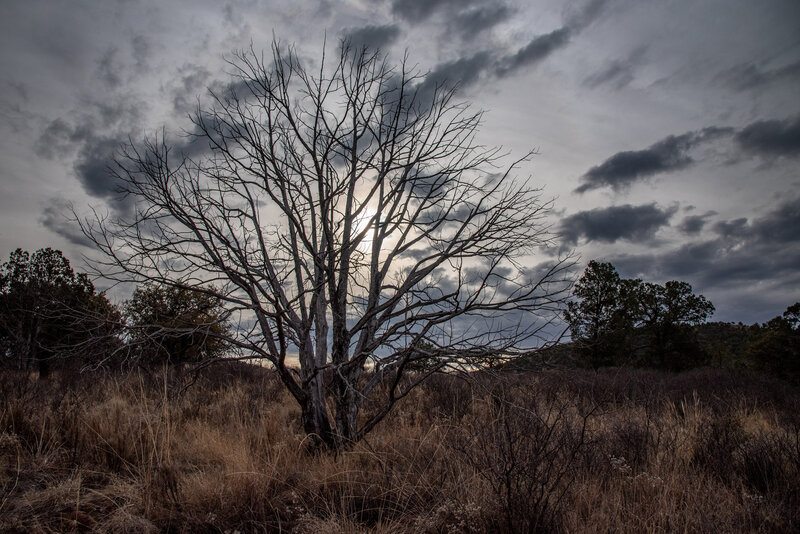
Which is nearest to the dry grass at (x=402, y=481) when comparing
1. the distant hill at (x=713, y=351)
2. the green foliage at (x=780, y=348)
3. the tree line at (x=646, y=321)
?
the distant hill at (x=713, y=351)

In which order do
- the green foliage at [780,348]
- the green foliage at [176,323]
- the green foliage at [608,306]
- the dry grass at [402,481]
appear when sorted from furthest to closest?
the green foliage at [608,306] < the green foliage at [780,348] < the green foliage at [176,323] < the dry grass at [402,481]

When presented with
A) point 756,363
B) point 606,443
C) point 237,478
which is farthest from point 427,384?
point 756,363

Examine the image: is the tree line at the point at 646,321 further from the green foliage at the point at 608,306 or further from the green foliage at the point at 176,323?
the green foliage at the point at 176,323

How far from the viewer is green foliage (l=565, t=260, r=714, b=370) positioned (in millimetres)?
23000

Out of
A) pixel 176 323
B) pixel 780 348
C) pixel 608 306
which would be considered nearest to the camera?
pixel 176 323

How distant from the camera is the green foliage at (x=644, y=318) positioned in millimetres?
23000

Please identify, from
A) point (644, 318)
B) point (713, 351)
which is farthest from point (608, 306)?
point (713, 351)

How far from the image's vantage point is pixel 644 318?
24.1 m

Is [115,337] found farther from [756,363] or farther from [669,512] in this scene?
[756,363]

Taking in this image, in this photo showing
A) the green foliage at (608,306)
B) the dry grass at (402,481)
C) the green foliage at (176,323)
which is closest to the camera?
the dry grass at (402,481)

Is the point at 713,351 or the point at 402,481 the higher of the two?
the point at 402,481

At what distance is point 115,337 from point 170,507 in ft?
5.93

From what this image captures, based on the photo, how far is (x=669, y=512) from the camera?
2832 mm

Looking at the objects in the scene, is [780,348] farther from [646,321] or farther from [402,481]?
[402,481]
